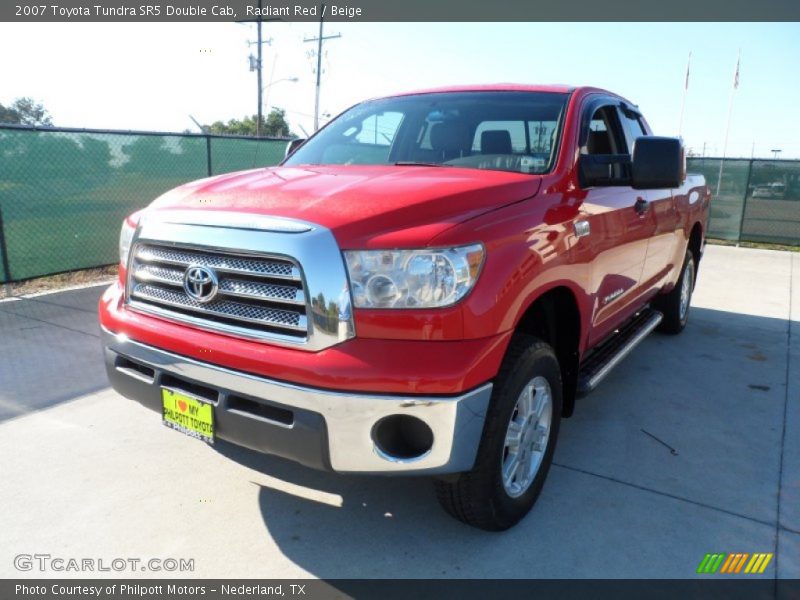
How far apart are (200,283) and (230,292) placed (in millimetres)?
148

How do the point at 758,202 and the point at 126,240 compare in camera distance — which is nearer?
the point at 126,240

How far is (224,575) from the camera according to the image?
92.3 inches

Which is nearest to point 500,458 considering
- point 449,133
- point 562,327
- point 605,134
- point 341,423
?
point 341,423

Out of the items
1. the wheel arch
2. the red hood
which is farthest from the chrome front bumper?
the wheel arch

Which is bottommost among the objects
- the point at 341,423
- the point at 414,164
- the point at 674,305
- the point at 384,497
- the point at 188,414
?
the point at 384,497

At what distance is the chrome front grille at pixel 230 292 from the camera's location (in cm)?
216

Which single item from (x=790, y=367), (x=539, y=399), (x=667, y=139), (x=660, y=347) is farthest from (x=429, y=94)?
(x=790, y=367)

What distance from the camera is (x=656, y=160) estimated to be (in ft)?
9.80

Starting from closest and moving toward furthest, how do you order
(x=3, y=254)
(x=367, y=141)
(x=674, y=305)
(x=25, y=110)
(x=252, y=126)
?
(x=367, y=141)
(x=674, y=305)
(x=3, y=254)
(x=25, y=110)
(x=252, y=126)

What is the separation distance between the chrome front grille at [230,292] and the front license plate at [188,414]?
0.96 feet

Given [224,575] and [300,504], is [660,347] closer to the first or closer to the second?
[300,504]

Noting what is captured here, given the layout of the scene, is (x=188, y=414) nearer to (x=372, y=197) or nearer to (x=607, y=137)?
(x=372, y=197)

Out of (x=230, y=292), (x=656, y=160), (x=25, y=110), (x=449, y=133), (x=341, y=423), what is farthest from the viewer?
(x=25, y=110)

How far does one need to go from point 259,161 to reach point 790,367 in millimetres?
7798
